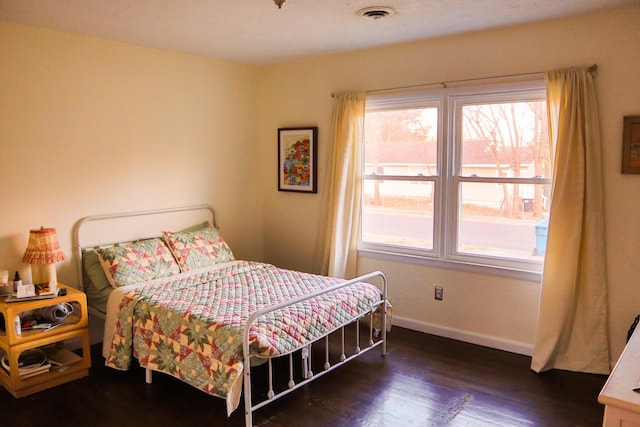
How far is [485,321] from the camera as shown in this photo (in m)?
3.75

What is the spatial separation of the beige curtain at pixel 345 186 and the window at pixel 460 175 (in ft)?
0.40

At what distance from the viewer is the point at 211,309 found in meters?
2.94

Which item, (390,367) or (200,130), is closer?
(390,367)

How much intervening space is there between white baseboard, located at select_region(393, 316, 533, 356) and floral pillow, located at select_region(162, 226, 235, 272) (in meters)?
1.62

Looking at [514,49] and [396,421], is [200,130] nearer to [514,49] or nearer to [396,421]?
[514,49]

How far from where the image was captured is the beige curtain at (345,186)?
419 centimetres

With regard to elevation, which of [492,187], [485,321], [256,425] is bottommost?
[256,425]

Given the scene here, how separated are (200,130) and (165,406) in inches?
97.1

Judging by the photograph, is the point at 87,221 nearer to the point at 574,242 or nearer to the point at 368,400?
the point at 368,400

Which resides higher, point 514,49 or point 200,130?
point 514,49

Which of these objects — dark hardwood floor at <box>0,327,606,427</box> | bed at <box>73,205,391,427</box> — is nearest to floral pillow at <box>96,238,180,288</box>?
bed at <box>73,205,391,427</box>

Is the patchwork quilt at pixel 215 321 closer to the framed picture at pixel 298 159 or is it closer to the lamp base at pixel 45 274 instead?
the lamp base at pixel 45 274

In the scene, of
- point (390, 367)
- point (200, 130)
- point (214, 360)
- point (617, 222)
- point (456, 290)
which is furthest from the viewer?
point (200, 130)

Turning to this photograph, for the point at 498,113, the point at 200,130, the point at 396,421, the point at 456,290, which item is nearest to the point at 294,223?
the point at 200,130
